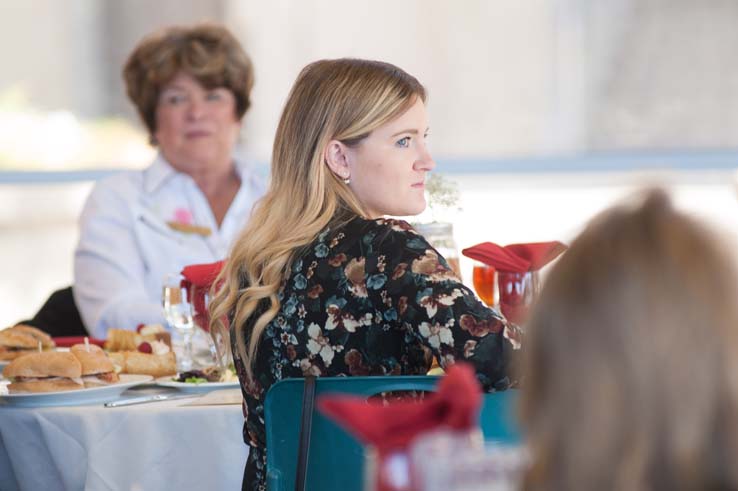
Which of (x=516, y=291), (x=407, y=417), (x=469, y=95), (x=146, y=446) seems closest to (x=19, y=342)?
(x=146, y=446)

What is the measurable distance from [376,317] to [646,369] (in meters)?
1.04

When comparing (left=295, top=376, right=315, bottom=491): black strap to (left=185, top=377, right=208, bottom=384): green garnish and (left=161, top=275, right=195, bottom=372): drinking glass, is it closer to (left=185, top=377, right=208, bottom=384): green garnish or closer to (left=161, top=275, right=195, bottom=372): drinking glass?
Result: (left=185, top=377, right=208, bottom=384): green garnish

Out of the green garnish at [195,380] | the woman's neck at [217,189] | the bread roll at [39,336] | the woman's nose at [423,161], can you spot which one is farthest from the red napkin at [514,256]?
the woman's neck at [217,189]

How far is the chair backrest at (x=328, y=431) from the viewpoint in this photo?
172 centimetres

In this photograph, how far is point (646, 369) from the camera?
0.86 meters

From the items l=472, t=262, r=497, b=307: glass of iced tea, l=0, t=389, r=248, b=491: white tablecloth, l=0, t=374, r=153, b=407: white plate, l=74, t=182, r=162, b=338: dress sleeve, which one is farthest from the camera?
l=74, t=182, r=162, b=338: dress sleeve

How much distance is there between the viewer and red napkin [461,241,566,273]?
241 cm

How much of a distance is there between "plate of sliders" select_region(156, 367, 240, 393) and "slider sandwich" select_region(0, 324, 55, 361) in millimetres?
415

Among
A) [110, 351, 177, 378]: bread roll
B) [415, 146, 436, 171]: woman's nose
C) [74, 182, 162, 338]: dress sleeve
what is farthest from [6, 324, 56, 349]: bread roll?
[415, 146, 436, 171]: woman's nose

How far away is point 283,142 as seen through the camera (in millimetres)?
2135

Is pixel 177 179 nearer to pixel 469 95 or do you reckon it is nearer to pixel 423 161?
pixel 423 161

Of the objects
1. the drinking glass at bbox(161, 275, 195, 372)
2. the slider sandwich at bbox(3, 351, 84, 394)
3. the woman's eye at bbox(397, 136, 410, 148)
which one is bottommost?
the slider sandwich at bbox(3, 351, 84, 394)

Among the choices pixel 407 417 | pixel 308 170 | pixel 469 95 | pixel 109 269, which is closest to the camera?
pixel 407 417

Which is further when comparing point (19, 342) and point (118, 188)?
point (118, 188)
